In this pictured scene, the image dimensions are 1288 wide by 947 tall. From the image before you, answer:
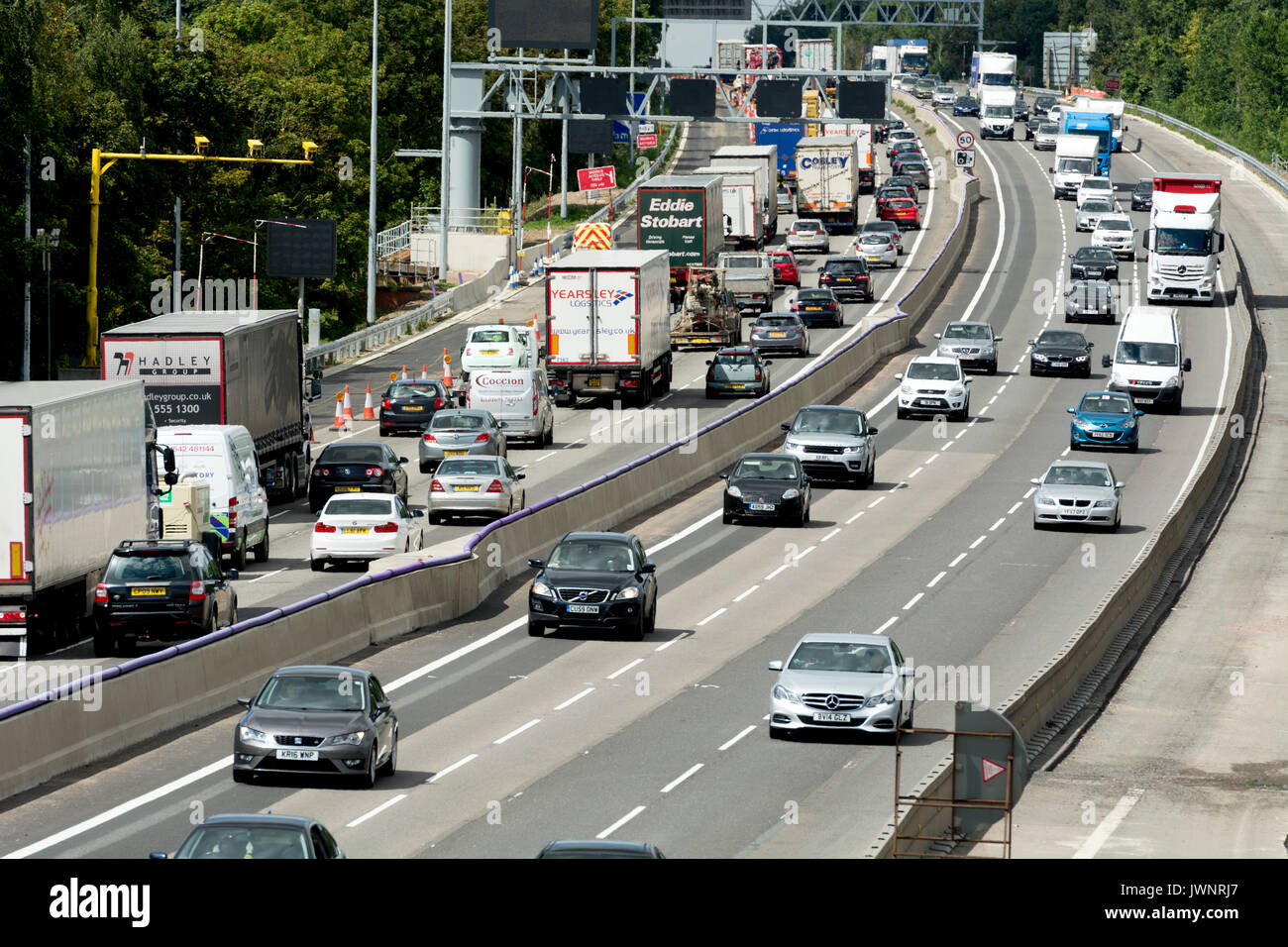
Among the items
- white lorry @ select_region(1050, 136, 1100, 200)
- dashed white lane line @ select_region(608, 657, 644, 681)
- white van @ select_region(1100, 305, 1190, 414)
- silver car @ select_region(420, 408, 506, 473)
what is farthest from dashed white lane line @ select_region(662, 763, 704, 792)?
white lorry @ select_region(1050, 136, 1100, 200)

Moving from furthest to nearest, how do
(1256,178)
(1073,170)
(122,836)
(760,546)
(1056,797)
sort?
(1256,178) → (1073,170) → (760,546) → (1056,797) → (122,836)

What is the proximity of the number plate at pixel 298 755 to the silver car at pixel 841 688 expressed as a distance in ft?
19.2

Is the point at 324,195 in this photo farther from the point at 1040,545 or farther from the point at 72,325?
the point at 1040,545

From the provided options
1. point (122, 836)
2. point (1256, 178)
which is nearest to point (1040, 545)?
point (122, 836)

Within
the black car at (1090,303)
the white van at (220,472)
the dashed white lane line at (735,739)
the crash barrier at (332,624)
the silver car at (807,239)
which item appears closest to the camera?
the crash barrier at (332,624)

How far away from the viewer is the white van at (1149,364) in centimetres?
6003

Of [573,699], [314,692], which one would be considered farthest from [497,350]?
[314,692]

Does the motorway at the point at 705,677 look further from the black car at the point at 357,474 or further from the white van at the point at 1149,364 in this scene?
the black car at the point at 357,474

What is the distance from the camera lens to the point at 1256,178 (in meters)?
121

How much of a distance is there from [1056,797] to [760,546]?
54.6ft

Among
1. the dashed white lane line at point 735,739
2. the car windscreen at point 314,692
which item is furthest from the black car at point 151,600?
the dashed white lane line at point 735,739
